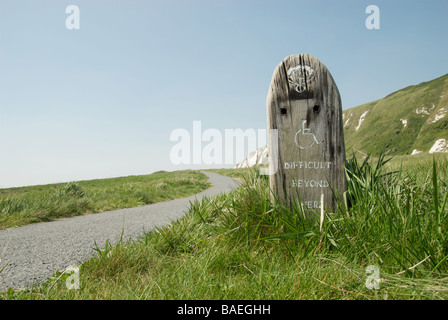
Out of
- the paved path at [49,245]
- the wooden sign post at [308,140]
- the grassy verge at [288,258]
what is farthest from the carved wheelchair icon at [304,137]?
the paved path at [49,245]

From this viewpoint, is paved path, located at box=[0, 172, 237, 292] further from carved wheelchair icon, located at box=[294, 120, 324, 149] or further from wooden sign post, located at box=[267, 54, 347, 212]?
carved wheelchair icon, located at box=[294, 120, 324, 149]

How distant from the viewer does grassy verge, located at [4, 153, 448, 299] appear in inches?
70.4

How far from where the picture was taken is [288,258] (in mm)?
2496

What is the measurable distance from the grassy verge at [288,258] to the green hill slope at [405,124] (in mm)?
95418

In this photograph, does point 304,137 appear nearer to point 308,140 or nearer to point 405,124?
point 308,140

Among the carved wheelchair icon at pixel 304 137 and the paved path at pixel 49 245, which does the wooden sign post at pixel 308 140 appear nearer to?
the carved wheelchair icon at pixel 304 137

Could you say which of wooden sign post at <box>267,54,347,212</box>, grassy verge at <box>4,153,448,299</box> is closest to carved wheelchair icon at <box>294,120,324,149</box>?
wooden sign post at <box>267,54,347,212</box>

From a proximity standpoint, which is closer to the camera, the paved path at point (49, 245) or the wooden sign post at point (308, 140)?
the paved path at point (49, 245)

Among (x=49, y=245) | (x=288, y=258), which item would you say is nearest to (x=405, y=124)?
(x=288, y=258)

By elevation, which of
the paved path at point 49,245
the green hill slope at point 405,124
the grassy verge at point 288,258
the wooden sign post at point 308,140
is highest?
the green hill slope at point 405,124

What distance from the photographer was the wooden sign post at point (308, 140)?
330cm

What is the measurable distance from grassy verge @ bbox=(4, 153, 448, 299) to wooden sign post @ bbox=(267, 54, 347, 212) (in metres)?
0.26

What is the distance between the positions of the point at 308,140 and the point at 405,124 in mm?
134479
